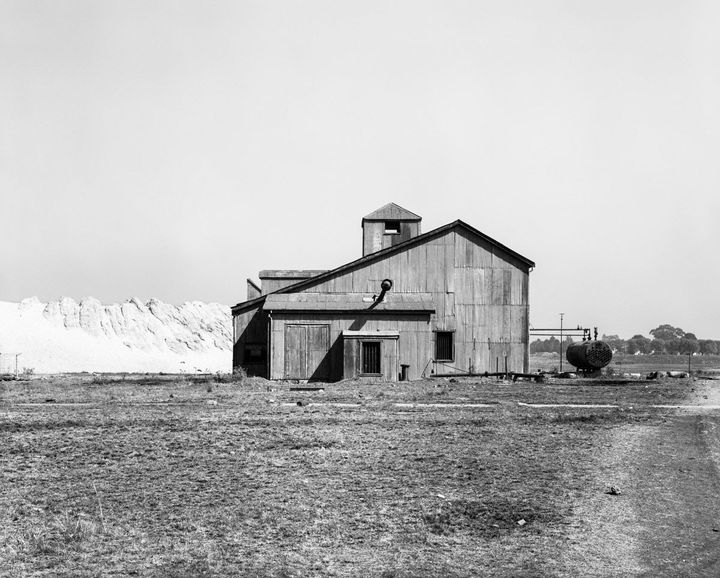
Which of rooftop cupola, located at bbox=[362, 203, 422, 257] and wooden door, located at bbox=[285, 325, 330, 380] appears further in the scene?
rooftop cupola, located at bbox=[362, 203, 422, 257]

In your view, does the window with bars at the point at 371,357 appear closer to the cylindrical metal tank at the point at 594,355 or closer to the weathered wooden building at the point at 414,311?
the weathered wooden building at the point at 414,311

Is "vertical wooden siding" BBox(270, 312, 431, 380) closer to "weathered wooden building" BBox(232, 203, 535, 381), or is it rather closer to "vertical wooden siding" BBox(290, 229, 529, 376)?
"weathered wooden building" BBox(232, 203, 535, 381)

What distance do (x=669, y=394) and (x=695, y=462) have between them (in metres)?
16.0

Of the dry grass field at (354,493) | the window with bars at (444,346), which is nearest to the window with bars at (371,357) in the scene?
the window with bars at (444,346)

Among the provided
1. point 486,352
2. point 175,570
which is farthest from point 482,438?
point 486,352

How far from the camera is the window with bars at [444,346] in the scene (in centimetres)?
3562

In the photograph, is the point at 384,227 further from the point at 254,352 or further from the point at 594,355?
the point at 594,355

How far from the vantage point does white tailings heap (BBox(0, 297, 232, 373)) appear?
217 feet

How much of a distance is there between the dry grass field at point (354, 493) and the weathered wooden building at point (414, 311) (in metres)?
14.7

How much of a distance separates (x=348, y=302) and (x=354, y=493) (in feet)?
82.0

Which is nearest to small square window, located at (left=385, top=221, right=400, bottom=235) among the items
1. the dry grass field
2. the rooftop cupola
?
the rooftop cupola

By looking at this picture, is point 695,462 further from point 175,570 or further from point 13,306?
point 13,306

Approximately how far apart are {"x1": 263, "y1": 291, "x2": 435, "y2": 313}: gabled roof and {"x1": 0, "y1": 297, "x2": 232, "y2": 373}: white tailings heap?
30.0 meters

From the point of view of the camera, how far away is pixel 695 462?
12484 mm
